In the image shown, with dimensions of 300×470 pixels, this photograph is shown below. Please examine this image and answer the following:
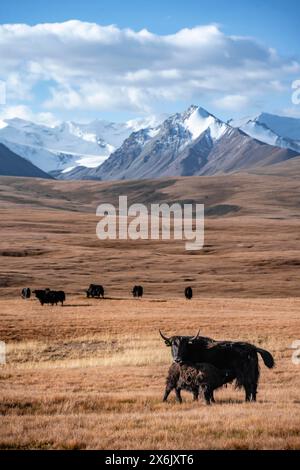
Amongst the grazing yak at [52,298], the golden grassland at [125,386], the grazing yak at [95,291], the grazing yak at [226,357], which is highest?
the grazing yak at [95,291]

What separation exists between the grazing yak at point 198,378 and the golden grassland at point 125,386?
1.36 ft

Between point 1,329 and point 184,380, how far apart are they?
2191 cm

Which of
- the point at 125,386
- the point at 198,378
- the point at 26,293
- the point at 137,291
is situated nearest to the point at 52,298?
the point at 26,293

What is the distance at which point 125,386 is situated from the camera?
20.8 m

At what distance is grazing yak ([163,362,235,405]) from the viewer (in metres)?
16.5

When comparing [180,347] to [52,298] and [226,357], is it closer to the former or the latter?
[226,357]

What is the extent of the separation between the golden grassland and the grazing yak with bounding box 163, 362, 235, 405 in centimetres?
42

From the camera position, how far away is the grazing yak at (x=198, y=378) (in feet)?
54.3

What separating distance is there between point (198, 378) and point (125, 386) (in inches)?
189

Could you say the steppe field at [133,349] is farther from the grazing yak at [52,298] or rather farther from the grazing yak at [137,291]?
the grazing yak at [137,291]

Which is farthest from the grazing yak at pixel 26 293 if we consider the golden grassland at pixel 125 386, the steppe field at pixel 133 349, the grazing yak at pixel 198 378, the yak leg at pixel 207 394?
the yak leg at pixel 207 394

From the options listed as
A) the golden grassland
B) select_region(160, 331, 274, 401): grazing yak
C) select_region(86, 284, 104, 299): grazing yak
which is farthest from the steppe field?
select_region(86, 284, 104, 299): grazing yak

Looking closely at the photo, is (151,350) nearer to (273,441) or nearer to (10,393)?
(10,393)

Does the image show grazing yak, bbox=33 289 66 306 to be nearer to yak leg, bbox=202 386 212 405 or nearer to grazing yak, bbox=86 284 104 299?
grazing yak, bbox=86 284 104 299
